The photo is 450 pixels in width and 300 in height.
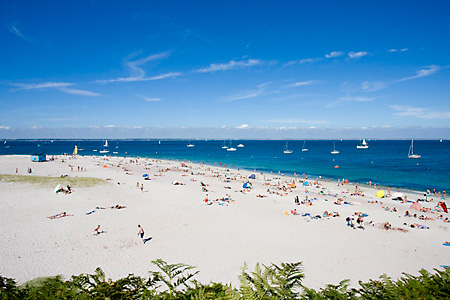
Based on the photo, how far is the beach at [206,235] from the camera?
45.3ft

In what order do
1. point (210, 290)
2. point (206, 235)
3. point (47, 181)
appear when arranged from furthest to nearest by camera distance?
point (47, 181)
point (206, 235)
point (210, 290)

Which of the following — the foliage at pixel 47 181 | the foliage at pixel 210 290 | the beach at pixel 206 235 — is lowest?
the beach at pixel 206 235

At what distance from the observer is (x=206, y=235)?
18.2 metres

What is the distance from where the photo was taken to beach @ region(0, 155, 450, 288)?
45.3 feet

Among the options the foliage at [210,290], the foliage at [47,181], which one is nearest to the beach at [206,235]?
the foliage at [47,181]

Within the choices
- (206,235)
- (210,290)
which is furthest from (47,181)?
(210,290)

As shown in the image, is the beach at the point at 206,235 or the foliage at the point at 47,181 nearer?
the beach at the point at 206,235

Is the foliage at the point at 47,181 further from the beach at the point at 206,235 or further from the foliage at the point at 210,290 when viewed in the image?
the foliage at the point at 210,290

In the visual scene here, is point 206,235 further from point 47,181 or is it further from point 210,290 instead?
point 47,181

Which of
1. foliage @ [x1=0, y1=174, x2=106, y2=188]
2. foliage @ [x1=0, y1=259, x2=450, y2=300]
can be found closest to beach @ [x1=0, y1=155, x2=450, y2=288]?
foliage @ [x1=0, y1=174, x2=106, y2=188]

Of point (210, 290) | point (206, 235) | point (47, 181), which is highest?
point (210, 290)

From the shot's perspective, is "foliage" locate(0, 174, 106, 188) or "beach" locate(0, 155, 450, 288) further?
"foliage" locate(0, 174, 106, 188)

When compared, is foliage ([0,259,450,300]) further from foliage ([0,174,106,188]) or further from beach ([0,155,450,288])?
foliage ([0,174,106,188])

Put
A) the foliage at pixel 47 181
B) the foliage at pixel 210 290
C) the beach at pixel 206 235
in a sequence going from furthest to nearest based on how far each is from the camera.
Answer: the foliage at pixel 47 181 → the beach at pixel 206 235 → the foliage at pixel 210 290
